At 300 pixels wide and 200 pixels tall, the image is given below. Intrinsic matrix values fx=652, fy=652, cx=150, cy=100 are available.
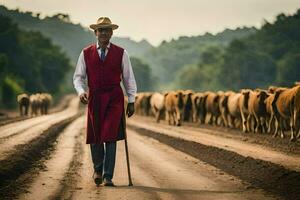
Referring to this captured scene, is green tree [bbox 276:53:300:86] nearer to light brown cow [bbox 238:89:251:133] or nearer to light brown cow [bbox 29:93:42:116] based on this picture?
light brown cow [bbox 29:93:42:116]

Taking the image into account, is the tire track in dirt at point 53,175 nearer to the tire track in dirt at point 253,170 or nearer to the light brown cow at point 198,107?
the tire track in dirt at point 253,170

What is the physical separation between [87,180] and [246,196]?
2.69 meters

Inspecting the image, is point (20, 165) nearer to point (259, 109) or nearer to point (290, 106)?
point (290, 106)

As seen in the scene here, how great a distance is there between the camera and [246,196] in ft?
28.3

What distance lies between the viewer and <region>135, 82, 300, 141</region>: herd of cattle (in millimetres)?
21041

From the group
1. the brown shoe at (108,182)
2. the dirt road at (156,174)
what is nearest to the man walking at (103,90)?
the brown shoe at (108,182)

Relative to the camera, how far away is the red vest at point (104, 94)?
387 inches

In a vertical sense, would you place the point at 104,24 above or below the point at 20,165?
above

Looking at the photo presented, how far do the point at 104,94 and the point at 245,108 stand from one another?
18362 millimetres

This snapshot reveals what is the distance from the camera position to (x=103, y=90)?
32.5 feet

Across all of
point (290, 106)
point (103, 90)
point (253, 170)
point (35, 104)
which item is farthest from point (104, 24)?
point (35, 104)

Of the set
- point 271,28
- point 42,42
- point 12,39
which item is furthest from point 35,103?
point 271,28

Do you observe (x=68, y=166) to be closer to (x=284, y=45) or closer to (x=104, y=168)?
(x=104, y=168)

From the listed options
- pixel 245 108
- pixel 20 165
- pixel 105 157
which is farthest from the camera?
pixel 245 108
